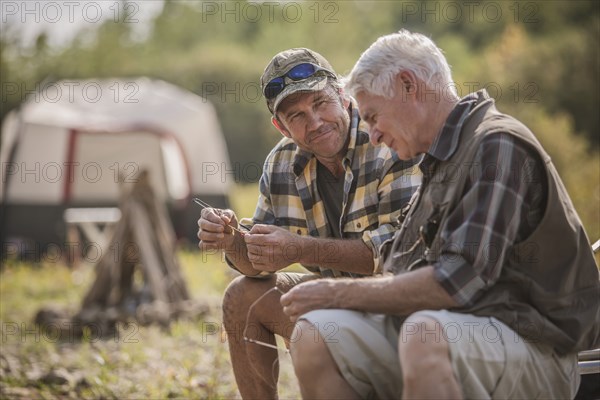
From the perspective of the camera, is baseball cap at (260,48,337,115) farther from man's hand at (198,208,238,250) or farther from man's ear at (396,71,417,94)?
man's ear at (396,71,417,94)

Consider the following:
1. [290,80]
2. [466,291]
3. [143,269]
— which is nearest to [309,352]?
[466,291]

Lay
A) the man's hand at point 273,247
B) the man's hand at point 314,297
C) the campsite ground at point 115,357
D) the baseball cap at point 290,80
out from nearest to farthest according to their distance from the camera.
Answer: the man's hand at point 314,297
the man's hand at point 273,247
the baseball cap at point 290,80
the campsite ground at point 115,357

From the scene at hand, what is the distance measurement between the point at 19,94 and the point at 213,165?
949cm

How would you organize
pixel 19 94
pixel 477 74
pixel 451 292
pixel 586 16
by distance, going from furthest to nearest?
pixel 586 16
pixel 477 74
pixel 19 94
pixel 451 292

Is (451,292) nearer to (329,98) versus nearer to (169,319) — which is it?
(329,98)

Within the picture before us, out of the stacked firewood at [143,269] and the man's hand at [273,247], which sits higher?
the man's hand at [273,247]

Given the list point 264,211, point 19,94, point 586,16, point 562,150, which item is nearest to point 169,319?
point 264,211

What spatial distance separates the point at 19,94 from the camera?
21719mm

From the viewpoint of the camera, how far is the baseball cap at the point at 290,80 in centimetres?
374

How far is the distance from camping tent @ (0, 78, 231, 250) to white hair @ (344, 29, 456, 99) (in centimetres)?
960

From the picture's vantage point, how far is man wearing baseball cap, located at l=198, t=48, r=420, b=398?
3.61 m

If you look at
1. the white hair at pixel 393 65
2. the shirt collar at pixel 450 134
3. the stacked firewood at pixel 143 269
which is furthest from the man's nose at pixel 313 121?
the stacked firewood at pixel 143 269

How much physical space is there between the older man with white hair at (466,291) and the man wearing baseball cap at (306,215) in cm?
71

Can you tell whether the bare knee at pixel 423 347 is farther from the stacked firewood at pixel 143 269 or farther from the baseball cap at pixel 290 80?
the stacked firewood at pixel 143 269
